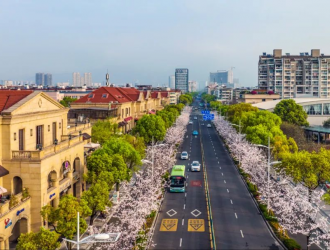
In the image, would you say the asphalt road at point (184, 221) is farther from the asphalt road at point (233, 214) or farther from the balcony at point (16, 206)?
the balcony at point (16, 206)

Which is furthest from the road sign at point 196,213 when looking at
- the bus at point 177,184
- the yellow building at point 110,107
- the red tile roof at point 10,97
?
the yellow building at point 110,107

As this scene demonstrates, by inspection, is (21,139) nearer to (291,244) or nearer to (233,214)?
(233,214)

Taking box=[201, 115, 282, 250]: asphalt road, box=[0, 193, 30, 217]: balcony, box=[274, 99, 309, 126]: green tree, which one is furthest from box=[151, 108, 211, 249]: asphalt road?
box=[274, 99, 309, 126]: green tree

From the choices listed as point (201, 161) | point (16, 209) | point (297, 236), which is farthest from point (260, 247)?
point (201, 161)

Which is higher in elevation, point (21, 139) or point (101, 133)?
point (21, 139)

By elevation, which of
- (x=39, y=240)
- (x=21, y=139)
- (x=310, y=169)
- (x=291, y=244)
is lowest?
(x=291, y=244)

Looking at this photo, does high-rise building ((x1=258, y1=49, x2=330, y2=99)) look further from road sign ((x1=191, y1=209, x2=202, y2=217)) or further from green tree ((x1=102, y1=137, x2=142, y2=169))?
road sign ((x1=191, y1=209, x2=202, y2=217))

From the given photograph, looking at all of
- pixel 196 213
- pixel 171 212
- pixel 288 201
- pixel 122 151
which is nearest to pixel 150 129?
pixel 122 151
